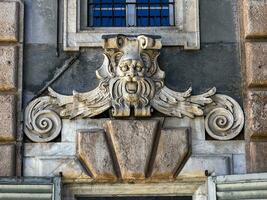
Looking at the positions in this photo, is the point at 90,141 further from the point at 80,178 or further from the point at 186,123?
the point at 186,123

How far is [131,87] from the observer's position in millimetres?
9203

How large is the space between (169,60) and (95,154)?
147 centimetres

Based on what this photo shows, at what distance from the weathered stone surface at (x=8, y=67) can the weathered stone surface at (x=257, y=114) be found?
2780mm

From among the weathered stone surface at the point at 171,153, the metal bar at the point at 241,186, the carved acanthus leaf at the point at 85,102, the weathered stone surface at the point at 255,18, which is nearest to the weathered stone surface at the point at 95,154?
the carved acanthus leaf at the point at 85,102

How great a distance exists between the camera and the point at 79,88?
9414 millimetres

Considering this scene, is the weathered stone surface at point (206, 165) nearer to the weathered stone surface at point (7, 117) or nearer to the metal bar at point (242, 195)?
the metal bar at point (242, 195)

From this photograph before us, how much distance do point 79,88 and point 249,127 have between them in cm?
205

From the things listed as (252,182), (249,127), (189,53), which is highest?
(189,53)

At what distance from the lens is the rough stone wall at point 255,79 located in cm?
917

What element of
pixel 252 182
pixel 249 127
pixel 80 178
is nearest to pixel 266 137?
pixel 249 127

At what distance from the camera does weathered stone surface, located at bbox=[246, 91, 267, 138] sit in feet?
30.2

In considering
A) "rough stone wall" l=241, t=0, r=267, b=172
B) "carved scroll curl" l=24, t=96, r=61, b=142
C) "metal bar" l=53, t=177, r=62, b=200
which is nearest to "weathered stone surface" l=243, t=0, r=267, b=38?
"rough stone wall" l=241, t=0, r=267, b=172

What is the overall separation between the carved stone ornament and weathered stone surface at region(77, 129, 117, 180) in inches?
10.3

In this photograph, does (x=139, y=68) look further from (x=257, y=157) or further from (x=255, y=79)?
(x=257, y=157)
